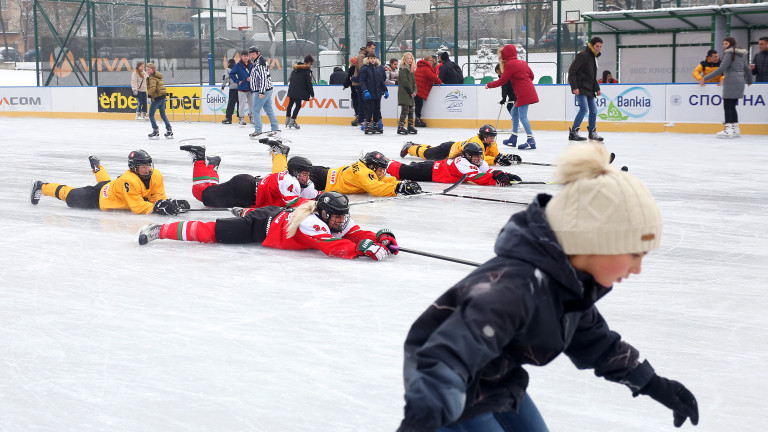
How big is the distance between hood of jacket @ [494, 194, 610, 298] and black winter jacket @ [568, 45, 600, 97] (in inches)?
492

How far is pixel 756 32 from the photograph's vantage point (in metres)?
17.7

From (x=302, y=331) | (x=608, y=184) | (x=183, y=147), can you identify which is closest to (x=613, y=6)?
(x=183, y=147)

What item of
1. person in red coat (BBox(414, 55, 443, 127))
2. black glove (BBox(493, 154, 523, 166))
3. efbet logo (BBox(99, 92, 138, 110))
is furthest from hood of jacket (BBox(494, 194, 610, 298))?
efbet logo (BBox(99, 92, 138, 110))

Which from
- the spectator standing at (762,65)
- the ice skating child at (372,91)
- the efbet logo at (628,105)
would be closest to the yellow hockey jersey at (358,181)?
the ice skating child at (372,91)

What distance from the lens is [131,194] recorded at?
7547 mm

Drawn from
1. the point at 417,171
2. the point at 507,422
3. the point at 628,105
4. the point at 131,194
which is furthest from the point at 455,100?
the point at 507,422

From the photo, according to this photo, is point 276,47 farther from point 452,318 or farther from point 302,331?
point 452,318

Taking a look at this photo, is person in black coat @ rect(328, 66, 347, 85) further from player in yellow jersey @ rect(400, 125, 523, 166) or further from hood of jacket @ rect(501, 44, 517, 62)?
player in yellow jersey @ rect(400, 125, 523, 166)

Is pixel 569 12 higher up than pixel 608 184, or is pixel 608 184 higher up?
pixel 569 12

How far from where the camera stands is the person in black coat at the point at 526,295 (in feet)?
4.96

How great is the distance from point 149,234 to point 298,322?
237 cm

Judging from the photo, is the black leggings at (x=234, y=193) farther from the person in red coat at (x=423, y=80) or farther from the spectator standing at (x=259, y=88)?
the person in red coat at (x=423, y=80)

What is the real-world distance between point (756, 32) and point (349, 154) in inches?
387

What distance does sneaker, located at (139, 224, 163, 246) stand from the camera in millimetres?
6225
